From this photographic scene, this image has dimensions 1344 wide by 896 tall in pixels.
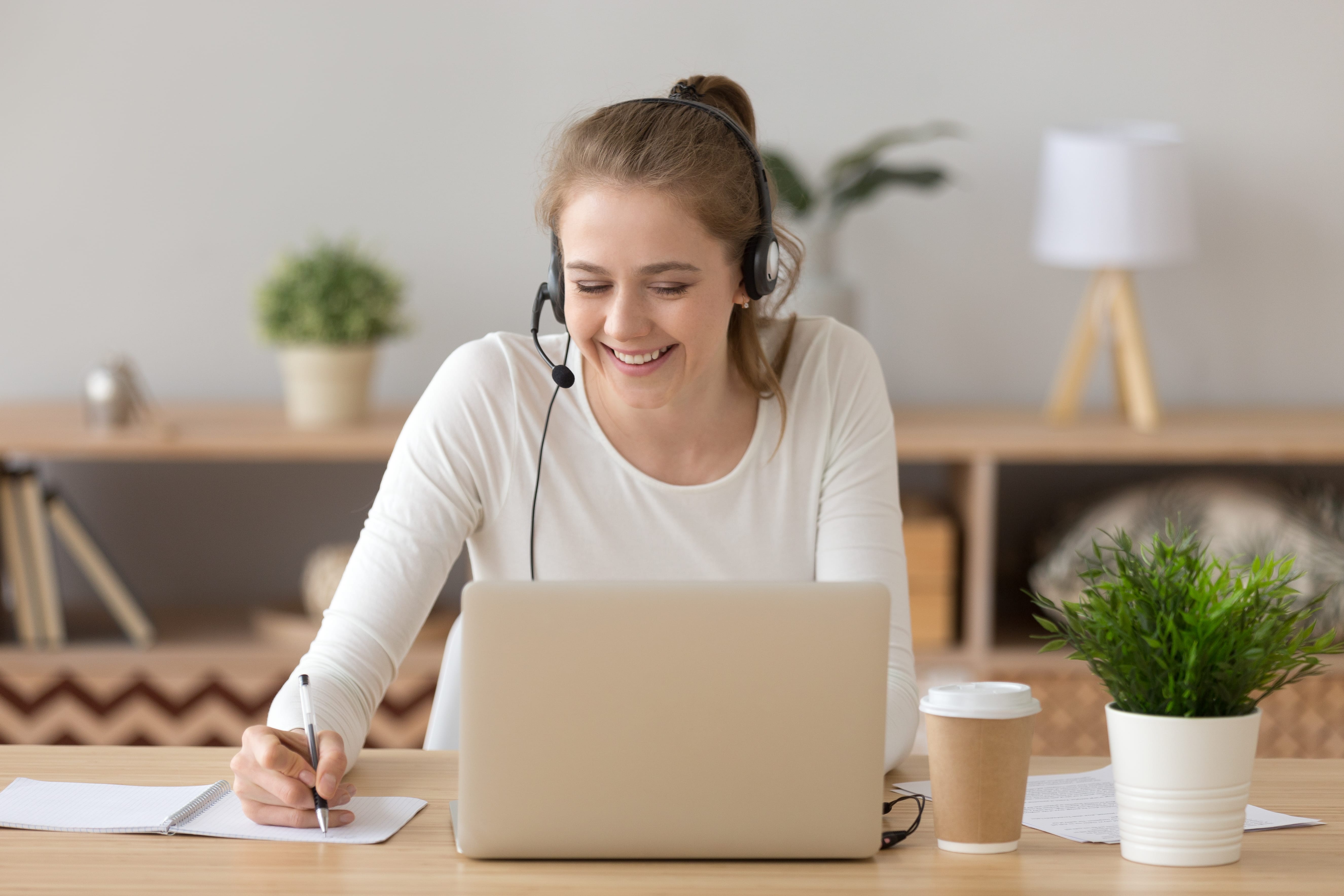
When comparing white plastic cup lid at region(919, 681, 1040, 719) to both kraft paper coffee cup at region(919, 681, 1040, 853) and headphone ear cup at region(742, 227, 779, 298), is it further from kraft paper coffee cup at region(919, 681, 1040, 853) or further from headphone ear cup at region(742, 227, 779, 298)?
headphone ear cup at region(742, 227, 779, 298)

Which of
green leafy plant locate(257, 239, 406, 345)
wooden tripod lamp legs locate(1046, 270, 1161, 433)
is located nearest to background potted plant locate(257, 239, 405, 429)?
green leafy plant locate(257, 239, 406, 345)

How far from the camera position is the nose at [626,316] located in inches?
51.9

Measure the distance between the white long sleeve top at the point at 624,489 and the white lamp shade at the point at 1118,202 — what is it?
1.04m

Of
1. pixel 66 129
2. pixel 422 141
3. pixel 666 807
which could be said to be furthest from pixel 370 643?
pixel 66 129

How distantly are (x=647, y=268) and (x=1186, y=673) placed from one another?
63cm

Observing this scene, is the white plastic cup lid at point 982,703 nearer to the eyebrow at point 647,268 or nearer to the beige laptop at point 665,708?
the beige laptop at point 665,708

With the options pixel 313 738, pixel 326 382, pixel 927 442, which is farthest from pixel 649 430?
pixel 326 382

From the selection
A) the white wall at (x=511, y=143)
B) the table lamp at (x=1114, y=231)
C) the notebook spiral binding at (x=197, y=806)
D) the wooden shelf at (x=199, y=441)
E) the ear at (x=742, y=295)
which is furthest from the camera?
the white wall at (x=511, y=143)

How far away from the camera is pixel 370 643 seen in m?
1.29

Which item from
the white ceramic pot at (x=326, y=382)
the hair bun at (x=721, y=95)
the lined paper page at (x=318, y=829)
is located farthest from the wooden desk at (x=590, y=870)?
the white ceramic pot at (x=326, y=382)

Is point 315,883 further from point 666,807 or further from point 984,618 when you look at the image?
point 984,618

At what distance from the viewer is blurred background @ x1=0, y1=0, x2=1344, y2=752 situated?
2635 millimetres

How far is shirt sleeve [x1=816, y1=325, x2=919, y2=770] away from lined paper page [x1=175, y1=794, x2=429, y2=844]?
1.65ft

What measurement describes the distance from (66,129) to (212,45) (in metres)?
0.32
